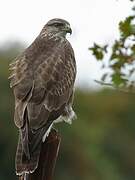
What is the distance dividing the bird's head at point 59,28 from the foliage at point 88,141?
74.5ft

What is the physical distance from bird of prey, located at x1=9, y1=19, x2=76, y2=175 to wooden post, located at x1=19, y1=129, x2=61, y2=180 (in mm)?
74

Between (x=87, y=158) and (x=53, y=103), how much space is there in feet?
100.0

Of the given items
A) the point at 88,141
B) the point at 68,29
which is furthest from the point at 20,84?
the point at 88,141

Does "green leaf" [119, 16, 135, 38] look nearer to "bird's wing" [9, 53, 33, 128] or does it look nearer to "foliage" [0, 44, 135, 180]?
"bird's wing" [9, 53, 33, 128]

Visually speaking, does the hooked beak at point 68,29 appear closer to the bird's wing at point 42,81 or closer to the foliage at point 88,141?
the bird's wing at point 42,81

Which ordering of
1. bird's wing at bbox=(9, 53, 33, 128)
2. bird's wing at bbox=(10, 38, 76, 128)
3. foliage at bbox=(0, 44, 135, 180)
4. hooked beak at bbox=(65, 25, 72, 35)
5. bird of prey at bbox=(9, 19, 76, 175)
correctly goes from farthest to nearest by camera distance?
foliage at bbox=(0, 44, 135, 180), hooked beak at bbox=(65, 25, 72, 35), bird's wing at bbox=(10, 38, 76, 128), bird's wing at bbox=(9, 53, 33, 128), bird of prey at bbox=(9, 19, 76, 175)

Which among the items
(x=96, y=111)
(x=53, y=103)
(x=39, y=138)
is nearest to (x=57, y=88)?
(x=53, y=103)

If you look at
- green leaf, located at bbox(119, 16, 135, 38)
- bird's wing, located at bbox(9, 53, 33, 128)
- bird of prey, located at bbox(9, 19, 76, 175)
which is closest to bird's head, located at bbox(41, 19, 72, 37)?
bird of prey, located at bbox(9, 19, 76, 175)

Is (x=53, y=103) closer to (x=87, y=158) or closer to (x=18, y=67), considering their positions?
(x=18, y=67)

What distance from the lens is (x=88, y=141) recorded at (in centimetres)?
4428

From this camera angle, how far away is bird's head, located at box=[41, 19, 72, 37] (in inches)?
544

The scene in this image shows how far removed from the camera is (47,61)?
12633 millimetres

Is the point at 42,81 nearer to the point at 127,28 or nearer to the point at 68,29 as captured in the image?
the point at 127,28

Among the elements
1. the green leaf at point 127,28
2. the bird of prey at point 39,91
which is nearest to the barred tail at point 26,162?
the bird of prey at point 39,91
